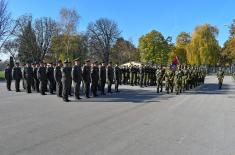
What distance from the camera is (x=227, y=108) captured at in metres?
14.8

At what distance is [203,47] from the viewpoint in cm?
8400

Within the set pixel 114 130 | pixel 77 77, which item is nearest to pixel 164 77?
pixel 77 77

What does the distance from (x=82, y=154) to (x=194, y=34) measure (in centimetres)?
8267

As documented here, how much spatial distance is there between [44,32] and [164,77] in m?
50.0

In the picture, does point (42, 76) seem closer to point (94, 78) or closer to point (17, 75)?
point (94, 78)

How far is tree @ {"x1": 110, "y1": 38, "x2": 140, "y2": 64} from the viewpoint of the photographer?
92.6m

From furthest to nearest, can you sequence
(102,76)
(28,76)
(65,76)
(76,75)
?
(102,76), (28,76), (76,75), (65,76)

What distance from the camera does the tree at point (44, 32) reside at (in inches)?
2692

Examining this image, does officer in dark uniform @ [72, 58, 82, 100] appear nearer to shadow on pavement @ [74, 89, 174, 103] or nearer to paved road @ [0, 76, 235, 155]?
shadow on pavement @ [74, 89, 174, 103]

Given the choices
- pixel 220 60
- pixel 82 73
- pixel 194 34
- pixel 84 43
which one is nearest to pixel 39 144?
pixel 82 73

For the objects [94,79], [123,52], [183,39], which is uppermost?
[183,39]

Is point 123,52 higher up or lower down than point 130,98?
higher up

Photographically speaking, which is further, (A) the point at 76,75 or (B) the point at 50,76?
(B) the point at 50,76

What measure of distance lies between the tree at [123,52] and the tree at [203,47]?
54.6 feet
